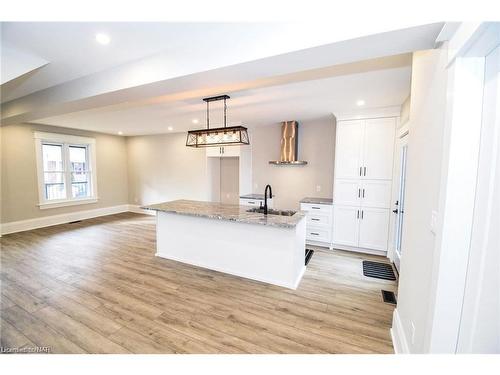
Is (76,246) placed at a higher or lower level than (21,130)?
lower

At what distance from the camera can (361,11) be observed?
1.21 metres

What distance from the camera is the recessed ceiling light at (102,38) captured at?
5.92 ft

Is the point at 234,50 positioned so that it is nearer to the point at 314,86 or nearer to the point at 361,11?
the point at 361,11

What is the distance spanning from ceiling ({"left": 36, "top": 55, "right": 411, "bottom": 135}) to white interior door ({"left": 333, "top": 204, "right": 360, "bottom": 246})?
72.5 inches

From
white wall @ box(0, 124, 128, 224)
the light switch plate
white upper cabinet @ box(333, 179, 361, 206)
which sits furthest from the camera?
white wall @ box(0, 124, 128, 224)

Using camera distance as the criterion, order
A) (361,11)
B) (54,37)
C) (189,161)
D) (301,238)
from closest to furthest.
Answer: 1. (361,11)
2. (54,37)
3. (301,238)
4. (189,161)

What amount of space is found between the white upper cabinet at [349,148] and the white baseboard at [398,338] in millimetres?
2553

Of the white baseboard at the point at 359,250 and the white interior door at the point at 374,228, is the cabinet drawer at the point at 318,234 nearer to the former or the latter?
the white baseboard at the point at 359,250

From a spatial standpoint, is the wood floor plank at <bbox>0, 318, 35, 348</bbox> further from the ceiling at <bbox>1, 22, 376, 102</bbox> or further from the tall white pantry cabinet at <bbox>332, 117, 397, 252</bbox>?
the tall white pantry cabinet at <bbox>332, 117, 397, 252</bbox>

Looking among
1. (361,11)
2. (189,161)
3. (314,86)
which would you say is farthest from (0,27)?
(189,161)

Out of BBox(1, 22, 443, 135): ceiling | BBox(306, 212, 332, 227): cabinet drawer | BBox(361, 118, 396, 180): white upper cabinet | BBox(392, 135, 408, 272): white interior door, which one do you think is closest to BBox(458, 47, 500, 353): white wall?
BBox(1, 22, 443, 135): ceiling

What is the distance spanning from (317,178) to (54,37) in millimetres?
4532

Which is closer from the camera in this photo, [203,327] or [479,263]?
[479,263]

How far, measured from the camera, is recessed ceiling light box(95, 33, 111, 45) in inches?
71.1
